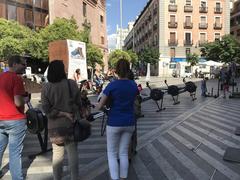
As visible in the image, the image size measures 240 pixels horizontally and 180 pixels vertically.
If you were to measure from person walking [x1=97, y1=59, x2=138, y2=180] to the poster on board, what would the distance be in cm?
1315

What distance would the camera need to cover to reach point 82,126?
398 cm

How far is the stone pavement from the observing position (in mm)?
4977

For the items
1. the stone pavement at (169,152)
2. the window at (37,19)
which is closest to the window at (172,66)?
the window at (37,19)

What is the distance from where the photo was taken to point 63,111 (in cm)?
383

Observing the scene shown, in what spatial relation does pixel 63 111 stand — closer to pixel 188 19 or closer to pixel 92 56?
pixel 92 56

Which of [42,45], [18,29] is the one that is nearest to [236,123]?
[18,29]

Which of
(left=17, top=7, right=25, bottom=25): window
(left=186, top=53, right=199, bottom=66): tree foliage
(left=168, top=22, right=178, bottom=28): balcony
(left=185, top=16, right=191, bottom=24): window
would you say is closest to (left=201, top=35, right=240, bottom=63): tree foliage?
(left=186, top=53, right=199, bottom=66): tree foliage

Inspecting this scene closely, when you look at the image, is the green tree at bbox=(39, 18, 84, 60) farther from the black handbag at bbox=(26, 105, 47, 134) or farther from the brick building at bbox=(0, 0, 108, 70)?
the black handbag at bbox=(26, 105, 47, 134)

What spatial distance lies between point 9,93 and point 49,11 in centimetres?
3551

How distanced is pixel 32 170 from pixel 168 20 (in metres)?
54.6

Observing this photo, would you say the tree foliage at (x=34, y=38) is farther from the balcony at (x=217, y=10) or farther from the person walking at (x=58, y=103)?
the balcony at (x=217, y=10)

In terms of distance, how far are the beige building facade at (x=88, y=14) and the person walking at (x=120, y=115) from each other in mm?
35351

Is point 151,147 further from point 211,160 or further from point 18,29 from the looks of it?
point 18,29

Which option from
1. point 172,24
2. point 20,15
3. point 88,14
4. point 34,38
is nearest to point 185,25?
point 172,24
